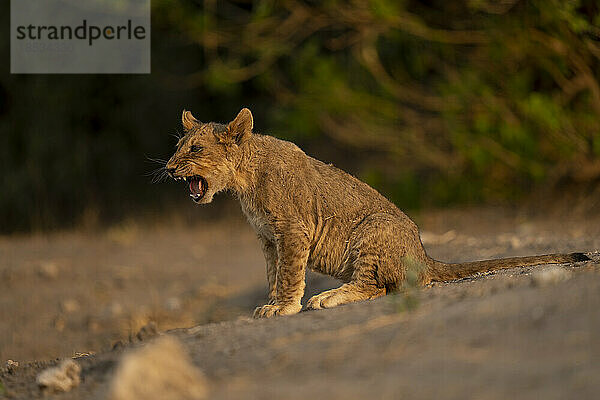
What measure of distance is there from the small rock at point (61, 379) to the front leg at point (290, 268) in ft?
5.59

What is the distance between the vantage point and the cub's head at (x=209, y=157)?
17.9ft

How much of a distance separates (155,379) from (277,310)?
2253 mm

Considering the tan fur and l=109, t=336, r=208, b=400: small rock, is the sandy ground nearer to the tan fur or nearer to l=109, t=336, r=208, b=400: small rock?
l=109, t=336, r=208, b=400: small rock

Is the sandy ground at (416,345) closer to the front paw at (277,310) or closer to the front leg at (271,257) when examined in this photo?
the front paw at (277,310)

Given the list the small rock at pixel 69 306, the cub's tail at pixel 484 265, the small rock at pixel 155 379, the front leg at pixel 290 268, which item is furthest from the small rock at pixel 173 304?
the small rock at pixel 155 379

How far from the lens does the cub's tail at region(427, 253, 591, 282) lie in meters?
5.08

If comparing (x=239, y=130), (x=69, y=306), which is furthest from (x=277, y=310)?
(x=69, y=306)

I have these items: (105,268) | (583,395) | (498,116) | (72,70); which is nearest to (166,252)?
(105,268)

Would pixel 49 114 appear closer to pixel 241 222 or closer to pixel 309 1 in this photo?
pixel 241 222

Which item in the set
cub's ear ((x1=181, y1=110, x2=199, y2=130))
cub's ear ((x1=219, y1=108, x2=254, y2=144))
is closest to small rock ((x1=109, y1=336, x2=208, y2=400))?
cub's ear ((x1=219, y1=108, x2=254, y2=144))

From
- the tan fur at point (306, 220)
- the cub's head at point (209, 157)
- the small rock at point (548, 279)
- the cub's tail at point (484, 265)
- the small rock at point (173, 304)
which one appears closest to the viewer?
the small rock at point (548, 279)

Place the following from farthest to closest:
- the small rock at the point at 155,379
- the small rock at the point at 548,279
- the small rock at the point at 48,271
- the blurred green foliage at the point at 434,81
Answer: the blurred green foliage at the point at 434,81 < the small rock at the point at 48,271 < the small rock at the point at 548,279 < the small rock at the point at 155,379

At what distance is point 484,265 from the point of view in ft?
17.1

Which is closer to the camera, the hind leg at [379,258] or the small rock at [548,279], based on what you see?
the small rock at [548,279]
